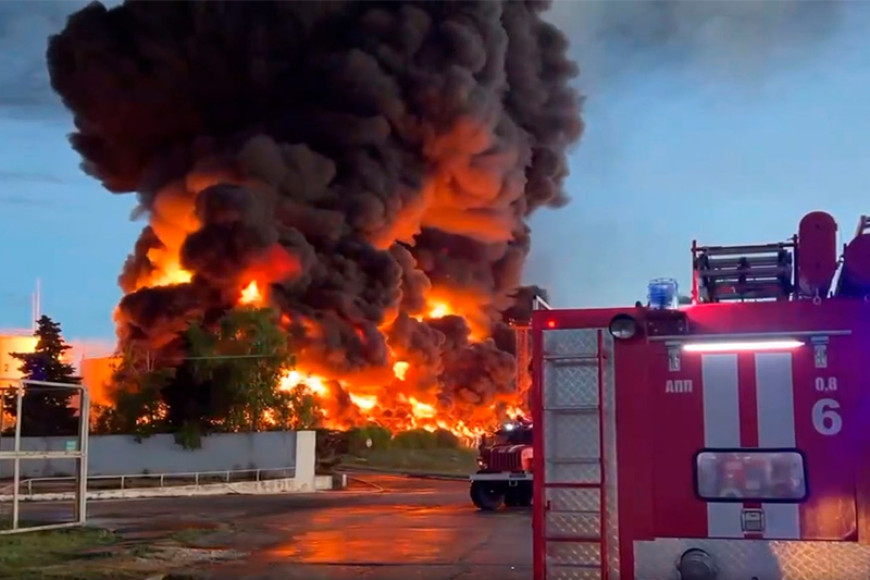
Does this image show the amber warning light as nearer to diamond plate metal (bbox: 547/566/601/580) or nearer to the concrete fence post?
diamond plate metal (bbox: 547/566/601/580)

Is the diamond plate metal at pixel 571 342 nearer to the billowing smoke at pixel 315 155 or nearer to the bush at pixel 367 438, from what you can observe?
the bush at pixel 367 438

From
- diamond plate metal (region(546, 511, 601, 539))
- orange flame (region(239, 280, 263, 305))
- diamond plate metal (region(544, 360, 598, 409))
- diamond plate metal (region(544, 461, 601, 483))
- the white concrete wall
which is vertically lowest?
the white concrete wall

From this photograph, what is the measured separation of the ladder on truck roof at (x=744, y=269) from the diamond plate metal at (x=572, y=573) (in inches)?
65.2

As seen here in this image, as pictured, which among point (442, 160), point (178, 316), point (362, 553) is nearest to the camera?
point (362, 553)

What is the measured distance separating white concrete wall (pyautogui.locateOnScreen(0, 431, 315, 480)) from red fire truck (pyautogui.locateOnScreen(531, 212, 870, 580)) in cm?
2742

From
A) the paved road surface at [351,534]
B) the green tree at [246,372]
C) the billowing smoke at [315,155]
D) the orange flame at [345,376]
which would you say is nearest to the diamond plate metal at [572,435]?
the paved road surface at [351,534]

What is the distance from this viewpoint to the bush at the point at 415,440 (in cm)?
4925

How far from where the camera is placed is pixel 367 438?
153 feet

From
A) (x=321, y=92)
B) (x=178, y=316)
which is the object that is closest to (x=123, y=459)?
(x=178, y=316)

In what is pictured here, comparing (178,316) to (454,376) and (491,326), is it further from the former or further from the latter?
(491,326)

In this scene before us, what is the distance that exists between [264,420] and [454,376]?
26022 mm

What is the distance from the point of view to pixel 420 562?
11.2 meters

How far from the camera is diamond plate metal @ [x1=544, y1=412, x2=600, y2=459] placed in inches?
209

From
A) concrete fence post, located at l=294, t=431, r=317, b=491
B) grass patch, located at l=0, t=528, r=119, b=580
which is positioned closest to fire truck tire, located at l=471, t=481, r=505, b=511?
grass patch, located at l=0, t=528, r=119, b=580
